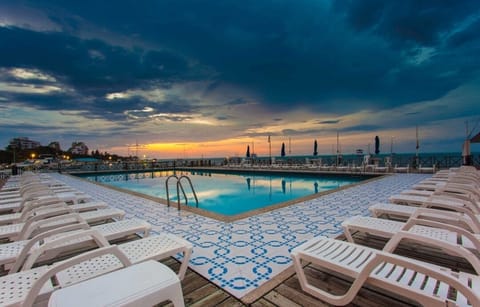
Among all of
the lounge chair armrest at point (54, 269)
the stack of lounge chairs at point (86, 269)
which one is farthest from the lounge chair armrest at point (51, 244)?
the lounge chair armrest at point (54, 269)

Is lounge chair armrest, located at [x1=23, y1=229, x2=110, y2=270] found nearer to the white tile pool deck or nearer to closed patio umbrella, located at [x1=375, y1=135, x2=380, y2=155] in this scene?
the white tile pool deck

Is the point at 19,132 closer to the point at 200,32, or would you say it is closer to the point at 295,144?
the point at 200,32

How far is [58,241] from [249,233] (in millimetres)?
Answer: 2250

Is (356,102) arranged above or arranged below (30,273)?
above

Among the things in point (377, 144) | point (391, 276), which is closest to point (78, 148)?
point (377, 144)

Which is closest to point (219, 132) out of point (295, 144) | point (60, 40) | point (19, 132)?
point (295, 144)

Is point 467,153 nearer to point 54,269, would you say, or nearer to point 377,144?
point 377,144

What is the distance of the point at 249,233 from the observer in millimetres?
3104

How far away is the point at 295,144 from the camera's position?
81.2 ft

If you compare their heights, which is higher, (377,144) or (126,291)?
(377,144)

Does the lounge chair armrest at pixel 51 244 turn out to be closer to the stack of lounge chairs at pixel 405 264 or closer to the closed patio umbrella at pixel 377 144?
the stack of lounge chairs at pixel 405 264

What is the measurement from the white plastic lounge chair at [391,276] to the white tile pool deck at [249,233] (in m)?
0.51

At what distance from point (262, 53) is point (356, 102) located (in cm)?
→ 695

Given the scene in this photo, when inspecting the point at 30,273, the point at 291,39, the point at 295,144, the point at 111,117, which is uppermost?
the point at 291,39
